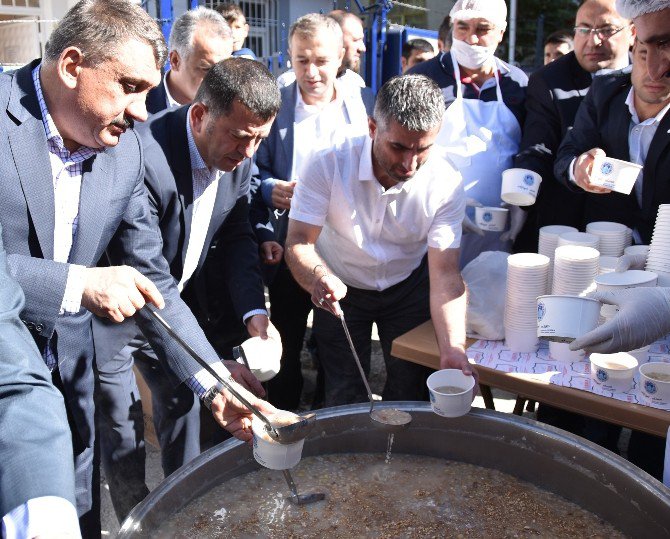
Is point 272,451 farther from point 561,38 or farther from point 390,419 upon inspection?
point 561,38

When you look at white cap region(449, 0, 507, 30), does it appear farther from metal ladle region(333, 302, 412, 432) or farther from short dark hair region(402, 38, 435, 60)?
short dark hair region(402, 38, 435, 60)

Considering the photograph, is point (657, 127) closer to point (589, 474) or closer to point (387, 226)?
point (387, 226)

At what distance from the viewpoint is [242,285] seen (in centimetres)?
238

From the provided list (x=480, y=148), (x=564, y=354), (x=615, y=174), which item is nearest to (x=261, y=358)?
(x=564, y=354)

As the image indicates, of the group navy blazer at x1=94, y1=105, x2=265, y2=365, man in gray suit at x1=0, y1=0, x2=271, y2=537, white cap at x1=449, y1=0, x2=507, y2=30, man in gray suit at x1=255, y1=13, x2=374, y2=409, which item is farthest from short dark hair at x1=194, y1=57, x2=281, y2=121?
white cap at x1=449, y1=0, x2=507, y2=30

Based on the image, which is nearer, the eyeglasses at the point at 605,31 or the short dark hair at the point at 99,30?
the short dark hair at the point at 99,30

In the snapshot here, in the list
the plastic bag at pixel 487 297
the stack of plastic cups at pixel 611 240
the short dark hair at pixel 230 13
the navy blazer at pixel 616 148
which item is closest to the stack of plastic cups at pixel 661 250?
the stack of plastic cups at pixel 611 240

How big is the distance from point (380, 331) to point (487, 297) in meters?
0.59

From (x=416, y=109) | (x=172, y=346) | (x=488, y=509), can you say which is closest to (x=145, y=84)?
(x=172, y=346)

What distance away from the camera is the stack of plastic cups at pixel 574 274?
6.53ft

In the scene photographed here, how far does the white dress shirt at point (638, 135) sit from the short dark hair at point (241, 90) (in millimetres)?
1217

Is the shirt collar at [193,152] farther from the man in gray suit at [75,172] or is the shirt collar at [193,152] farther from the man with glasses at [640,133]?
the man with glasses at [640,133]

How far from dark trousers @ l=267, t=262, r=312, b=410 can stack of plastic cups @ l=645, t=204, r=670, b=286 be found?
1.49 metres

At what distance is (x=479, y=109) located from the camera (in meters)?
2.89
